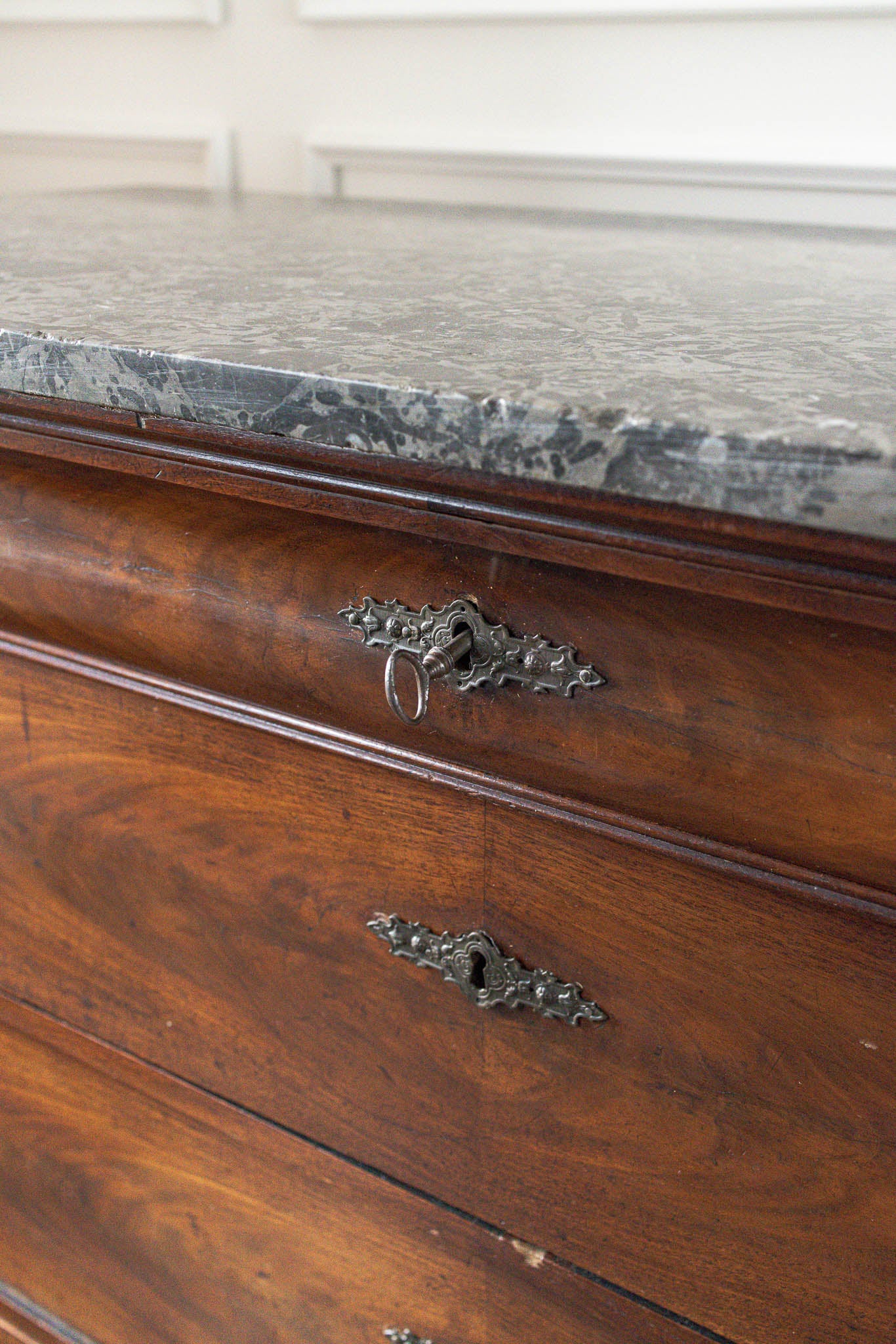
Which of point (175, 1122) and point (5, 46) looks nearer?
point (175, 1122)

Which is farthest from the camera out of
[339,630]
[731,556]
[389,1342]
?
[389,1342]

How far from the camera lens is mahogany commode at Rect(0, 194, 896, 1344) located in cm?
33

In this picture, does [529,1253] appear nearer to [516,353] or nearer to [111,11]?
[516,353]

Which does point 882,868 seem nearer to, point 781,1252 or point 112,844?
point 781,1252

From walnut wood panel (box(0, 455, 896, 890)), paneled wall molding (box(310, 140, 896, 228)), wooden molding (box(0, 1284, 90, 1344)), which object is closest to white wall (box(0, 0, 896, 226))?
paneled wall molding (box(310, 140, 896, 228))

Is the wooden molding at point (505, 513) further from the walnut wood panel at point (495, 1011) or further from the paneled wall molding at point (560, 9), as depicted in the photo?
the paneled wall molding at point (560, 9)

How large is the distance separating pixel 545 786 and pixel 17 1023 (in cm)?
37

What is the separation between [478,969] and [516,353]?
0.22 m

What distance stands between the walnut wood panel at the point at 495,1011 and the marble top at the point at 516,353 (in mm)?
143

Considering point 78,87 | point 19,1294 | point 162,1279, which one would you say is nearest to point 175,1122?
point 162,1279

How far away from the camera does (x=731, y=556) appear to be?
309 mm

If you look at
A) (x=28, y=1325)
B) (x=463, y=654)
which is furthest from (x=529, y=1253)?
(x=28, y=1325)

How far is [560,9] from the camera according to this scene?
813mm

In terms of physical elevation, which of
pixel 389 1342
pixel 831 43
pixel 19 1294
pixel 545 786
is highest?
pixel 831 43
